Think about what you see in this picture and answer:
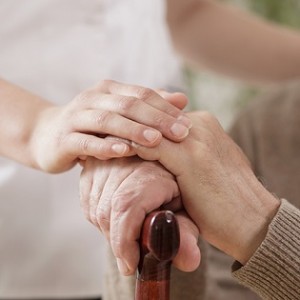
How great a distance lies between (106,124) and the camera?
2.84 feet

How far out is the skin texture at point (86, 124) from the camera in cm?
86

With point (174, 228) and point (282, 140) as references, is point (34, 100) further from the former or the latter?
point (282, 140)

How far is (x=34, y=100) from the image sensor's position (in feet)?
3.24

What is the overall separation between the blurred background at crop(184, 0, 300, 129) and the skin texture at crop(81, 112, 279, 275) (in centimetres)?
139

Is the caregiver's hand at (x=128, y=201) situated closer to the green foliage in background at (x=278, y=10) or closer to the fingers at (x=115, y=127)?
the fingers at (x=115, y=127)

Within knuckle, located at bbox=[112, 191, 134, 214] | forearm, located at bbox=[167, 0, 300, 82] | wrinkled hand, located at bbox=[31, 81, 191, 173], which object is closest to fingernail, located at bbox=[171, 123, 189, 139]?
wrinkled hand, located at bbox=[31, 81, 191, 173]

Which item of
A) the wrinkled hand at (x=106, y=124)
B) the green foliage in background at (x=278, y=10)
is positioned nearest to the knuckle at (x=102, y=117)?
the wrinkled hand at (x=106, y=124)

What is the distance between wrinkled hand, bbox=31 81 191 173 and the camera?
853 mm

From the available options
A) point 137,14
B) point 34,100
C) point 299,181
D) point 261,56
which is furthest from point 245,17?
point 34,100

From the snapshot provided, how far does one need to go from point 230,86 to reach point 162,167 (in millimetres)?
1504

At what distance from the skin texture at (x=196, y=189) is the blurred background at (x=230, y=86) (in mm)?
1391

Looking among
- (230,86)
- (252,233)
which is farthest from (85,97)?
(230,86)

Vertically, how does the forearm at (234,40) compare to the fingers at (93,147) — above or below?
below

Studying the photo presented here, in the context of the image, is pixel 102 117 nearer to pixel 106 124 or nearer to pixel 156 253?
pixel 106 124
